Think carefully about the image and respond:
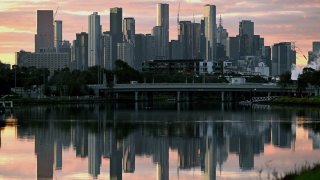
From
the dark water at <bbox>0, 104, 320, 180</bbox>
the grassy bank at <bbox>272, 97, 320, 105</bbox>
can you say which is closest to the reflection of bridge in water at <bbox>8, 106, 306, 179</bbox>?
the dark water at <bbox>0, 104, 320, 180</bbox>

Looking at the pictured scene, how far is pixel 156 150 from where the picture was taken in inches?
1721

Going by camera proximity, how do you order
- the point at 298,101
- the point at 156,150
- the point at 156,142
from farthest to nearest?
the point at 298,101 → the point at 156,142 → the point at 156,150

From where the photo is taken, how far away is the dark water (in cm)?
3403

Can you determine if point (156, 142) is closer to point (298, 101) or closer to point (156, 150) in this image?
point (156, 150)

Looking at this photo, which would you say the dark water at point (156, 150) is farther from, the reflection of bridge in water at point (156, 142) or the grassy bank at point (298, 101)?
the grassy bank at point (298, 101)

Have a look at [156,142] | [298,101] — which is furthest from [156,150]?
[298,101]

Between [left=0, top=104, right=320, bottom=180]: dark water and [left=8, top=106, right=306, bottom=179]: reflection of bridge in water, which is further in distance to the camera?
[left=8, top=106, right=306, bottom=179]: reflection of bridge in water

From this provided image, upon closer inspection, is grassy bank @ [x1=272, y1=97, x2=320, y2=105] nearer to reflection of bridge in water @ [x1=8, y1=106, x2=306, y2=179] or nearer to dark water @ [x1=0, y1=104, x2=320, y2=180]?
reflection of bridge in water @ [x1=8, y1=106, x2=306, y2=179]

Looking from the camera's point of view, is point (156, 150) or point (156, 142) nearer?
point (156, 150)

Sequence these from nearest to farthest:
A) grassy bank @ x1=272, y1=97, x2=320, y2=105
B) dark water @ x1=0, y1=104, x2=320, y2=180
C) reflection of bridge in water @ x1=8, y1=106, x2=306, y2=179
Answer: dark water @ x1=0, y1=104, x2=320, y2=180
reflection of bridge in water @ x1=8, y1=106, x2=306, y2=179
grassy bank @ x1=272, y1=97, x2=320, y2=105

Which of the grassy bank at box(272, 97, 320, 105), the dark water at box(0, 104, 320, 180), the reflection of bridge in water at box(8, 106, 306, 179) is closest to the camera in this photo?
the dark water at box(0, 104, 320, 180)

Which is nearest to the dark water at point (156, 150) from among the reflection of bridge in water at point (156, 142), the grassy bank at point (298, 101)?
the reflection of bridge in water at point (156, 142)

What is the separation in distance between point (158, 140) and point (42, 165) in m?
14.7

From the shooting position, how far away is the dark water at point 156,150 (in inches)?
1340
